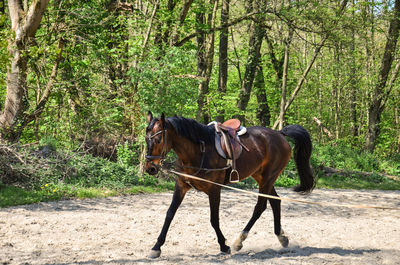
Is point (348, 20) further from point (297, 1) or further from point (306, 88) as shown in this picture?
point (306, 88)

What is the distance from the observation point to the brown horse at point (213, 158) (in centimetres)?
518

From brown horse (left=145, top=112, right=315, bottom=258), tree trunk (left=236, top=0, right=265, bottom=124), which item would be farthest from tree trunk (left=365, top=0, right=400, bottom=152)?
brown horse (left=145, top=112, right=315, bottom=258)

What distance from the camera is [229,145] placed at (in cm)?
593

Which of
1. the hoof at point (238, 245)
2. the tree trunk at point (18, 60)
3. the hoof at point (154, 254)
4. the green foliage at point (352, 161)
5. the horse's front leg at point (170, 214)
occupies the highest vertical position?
the tree trunk at point (18, 60)

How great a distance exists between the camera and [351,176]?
15.3 m

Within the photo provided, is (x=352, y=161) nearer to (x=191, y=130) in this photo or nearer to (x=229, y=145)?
(x=229, y=145)

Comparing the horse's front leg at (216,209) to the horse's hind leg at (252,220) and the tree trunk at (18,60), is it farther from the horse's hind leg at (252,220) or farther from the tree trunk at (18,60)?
the tree trunk at (18,60)

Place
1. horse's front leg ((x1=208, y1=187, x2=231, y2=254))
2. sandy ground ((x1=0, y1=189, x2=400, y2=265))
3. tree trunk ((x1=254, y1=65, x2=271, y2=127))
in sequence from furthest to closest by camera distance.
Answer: tree trunk ((x1=254, y1=65, x2=271, y2=127)), horse's front leg ((x1=208, y1=187, x2=231, y2=254)), sandy ground ((x1=0, y1=189, x2=400, y2=265))

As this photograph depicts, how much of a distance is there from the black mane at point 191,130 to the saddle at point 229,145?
0.17 metres

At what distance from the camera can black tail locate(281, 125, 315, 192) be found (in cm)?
713

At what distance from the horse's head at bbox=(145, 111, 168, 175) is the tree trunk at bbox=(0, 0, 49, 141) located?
6123mm

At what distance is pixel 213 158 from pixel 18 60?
6.75 meters

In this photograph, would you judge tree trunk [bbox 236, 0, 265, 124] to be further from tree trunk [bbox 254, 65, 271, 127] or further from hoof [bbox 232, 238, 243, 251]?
hoof [bbox 232, 238, 243, 251]

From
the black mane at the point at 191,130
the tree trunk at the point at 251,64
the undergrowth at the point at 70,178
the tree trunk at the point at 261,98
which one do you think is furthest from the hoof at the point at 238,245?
the tree trunk at the point at 261,98
